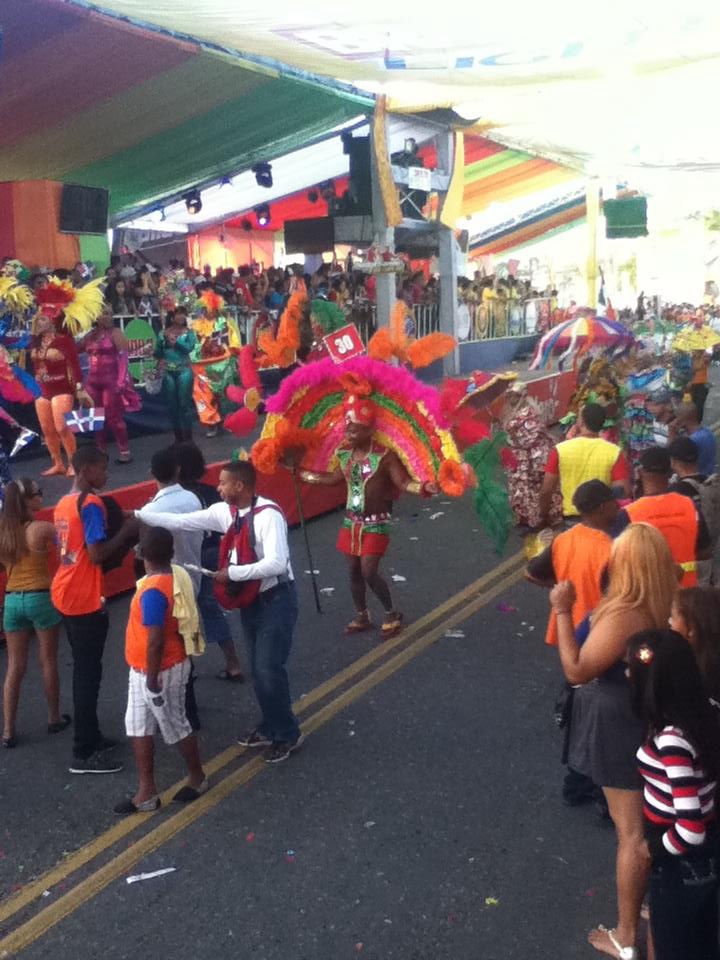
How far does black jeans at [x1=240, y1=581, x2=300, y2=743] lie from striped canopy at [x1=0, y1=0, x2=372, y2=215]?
7.54 meters

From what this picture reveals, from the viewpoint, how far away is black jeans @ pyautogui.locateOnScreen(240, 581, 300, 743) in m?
4.95

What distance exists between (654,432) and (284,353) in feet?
12.1

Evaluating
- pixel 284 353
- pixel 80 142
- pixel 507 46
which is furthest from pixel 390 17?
pixel 80 142

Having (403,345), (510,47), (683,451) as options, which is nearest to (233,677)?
(403,345)

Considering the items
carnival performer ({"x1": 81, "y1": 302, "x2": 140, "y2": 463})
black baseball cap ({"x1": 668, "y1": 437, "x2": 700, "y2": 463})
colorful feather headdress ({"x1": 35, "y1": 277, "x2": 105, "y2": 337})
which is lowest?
black baseball cap ({"x1": 668, "y1": 437, "x2": 700, "y2": 463})

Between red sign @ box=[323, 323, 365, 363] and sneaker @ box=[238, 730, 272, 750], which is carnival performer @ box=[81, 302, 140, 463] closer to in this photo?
red sign @ box=[323, 323, 365, 363]

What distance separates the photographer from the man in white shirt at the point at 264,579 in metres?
4.87

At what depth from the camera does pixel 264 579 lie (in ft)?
16.2

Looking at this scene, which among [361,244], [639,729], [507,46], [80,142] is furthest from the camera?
[361,244]

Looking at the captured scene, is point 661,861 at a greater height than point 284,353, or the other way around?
point 284,353

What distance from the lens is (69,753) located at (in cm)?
530

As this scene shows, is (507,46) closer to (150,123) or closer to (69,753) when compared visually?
(150,123)

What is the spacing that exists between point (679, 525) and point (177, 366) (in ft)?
27.9

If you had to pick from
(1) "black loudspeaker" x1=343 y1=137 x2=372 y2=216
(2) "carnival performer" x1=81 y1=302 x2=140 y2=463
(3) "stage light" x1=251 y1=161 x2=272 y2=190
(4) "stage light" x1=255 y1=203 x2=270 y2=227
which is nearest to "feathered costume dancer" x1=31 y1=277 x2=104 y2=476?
(2) "carnival performer" x1=81 y1=302 x2=140 y2=463
